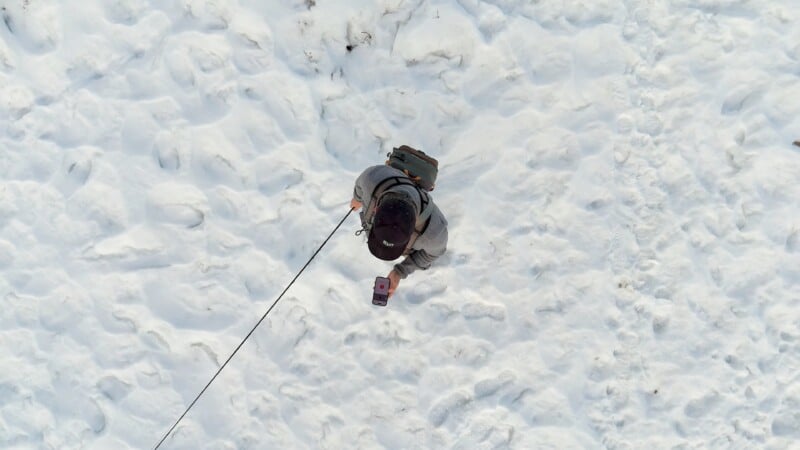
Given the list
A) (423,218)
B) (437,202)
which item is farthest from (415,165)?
(437,202)

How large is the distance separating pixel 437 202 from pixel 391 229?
156cm

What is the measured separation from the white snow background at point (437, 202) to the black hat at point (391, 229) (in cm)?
144

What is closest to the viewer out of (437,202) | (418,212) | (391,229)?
(391,229)

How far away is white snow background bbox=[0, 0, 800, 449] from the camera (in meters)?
4.00

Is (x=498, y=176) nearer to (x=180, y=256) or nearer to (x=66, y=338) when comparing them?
(x=180, y=256)

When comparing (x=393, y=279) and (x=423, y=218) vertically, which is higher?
(x=423, y=218)

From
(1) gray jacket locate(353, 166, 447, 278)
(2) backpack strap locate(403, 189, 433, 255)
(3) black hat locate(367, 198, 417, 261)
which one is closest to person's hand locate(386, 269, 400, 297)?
(1) gray jacket locate(353, 166, 447, 278)

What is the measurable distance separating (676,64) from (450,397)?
10.0ft

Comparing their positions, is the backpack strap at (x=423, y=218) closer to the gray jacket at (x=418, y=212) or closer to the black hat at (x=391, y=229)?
the gray jacket at (x=418, y=212)

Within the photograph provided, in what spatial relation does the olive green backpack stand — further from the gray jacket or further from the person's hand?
the person's hand

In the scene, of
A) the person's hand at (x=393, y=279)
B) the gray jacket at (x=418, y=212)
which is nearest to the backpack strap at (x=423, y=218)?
the gray jacket at (x=418, y=212)

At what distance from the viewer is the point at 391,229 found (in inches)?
102

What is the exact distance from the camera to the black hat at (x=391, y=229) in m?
2.60

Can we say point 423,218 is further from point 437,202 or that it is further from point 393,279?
point 437,202
